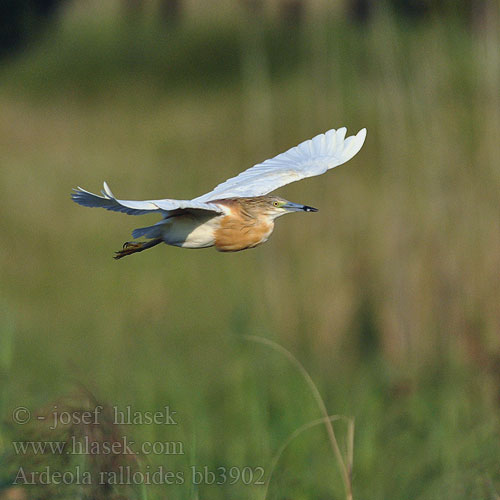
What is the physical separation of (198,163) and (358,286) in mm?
2218

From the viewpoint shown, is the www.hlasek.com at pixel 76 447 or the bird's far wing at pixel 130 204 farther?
the www.hlasek.com at pixel 76 447

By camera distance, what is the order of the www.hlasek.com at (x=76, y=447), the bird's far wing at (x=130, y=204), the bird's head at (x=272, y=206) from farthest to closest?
1. the www.hlasek.com at (x=76, y=447)
2. the bird's head at (x=272, y=206)
3. the bird's far wing at (x=130, y=204)

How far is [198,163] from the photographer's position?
6590 mm

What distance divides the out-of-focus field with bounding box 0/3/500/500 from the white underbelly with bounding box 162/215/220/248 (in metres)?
0.55

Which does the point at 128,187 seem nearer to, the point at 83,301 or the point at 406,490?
the point at 83,301

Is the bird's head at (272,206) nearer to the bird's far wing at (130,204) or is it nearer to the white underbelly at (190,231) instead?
the white underbelly at (190,231)

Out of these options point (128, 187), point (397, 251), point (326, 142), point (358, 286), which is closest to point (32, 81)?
point (128, 187)

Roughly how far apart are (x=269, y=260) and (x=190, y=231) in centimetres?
294

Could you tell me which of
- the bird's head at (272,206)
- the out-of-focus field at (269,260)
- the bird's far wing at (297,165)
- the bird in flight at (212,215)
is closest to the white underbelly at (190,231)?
the bird in flight at (212,215)

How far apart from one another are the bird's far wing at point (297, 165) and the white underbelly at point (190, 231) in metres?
0.22

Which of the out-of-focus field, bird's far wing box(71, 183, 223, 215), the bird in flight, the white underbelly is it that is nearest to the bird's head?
the bird in flight

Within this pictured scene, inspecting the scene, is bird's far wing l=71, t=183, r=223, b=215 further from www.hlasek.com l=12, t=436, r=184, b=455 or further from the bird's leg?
www.hlasek.com l=12, t=436, r=184, b=455

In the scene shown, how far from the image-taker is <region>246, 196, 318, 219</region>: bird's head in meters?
1.49

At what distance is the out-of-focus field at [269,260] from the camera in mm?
3496
